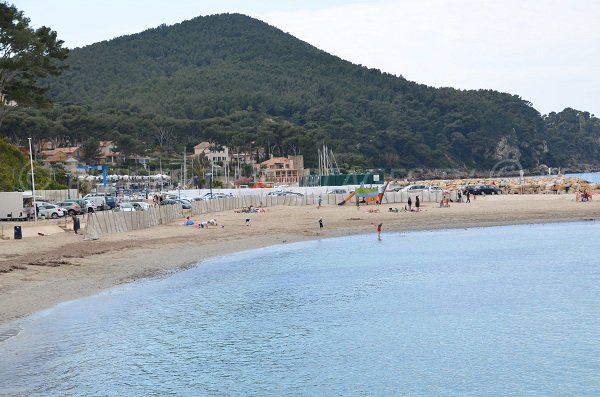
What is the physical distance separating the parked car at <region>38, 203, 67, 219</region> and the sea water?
76.6ft

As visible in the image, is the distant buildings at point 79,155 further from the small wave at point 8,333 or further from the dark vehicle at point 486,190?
the small wave at point 8,333

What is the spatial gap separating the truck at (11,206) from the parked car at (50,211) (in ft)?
6.91

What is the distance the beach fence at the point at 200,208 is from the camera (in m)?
45.4

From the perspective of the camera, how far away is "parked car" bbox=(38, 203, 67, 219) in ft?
193

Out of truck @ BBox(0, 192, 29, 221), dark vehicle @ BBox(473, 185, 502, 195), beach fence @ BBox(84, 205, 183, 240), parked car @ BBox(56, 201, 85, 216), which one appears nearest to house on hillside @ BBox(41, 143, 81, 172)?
dark vehicle @ BBox(473, 185, 502, 195)

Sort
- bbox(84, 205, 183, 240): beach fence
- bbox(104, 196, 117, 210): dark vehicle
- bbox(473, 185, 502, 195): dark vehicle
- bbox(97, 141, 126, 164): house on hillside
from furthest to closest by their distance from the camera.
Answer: bbox(97, 141, 126, 164): house on hillside, bbox(473, 185, 502, 195): dark vehicle, bbox(104, 196, 117, 210): dark vehicle, bbox(84, 205, 183, 240): beach fence

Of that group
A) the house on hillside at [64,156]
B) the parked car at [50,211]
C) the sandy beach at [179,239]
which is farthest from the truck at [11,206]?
the house on hillside at [64,156]

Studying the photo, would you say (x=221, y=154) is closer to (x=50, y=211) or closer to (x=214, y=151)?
(x=214, y=151)

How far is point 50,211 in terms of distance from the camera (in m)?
59.1

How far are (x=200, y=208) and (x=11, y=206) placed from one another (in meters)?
17.1

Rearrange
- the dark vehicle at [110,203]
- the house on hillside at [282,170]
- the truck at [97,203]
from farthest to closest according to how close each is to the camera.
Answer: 1. the house on hillside at [282,170]
2. the dark vehicle at [110,203]
3. the truck at [97,203]

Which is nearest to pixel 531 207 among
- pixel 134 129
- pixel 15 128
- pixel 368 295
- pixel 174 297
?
pixel 368 295

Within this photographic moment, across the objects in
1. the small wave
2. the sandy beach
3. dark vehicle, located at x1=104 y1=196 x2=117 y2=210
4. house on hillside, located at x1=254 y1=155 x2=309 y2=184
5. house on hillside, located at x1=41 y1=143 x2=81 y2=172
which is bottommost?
the small wave

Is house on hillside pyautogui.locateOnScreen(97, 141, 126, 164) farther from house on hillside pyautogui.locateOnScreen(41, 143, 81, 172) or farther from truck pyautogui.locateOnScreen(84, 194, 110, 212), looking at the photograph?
truck pyautogui.locateOnScreen(84, 194, 110, 212)
